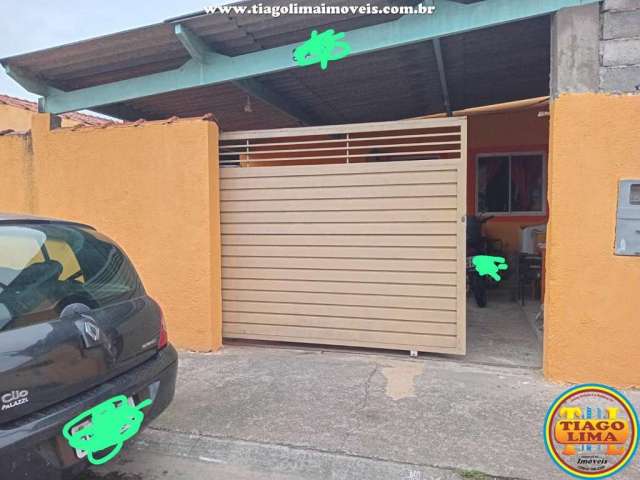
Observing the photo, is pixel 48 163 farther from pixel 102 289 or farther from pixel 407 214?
pixel 407 214

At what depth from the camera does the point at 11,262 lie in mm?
2256

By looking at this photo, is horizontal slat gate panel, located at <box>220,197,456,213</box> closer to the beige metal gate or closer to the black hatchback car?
the beige metal gate

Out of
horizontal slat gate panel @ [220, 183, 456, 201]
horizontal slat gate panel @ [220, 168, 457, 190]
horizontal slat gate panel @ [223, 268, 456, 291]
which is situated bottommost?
horizontal slat gate panel @ [223, 268, 456, 291]

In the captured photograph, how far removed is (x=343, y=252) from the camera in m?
4.68

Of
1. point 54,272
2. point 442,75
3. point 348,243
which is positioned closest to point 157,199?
point 348,243

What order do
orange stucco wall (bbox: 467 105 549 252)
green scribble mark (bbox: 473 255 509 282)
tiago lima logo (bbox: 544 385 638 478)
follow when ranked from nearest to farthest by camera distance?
tiago lima logo (bbox: 544 385 638 478) → green scribble mark (bbox: 473 255 509 282) → orange stucco wall (bbox: 467 105 549 252)

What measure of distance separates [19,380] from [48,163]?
403 centimetres

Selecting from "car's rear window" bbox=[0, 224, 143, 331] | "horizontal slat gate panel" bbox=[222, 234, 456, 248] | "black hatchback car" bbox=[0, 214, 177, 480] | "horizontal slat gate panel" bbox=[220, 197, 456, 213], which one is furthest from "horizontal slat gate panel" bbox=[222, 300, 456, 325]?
"car's rear window" bbox=[0, 224, 143, 331]

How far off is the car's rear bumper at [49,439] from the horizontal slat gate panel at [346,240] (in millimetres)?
2514

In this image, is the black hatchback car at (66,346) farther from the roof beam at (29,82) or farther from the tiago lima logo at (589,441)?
the roof beam at (29,82)

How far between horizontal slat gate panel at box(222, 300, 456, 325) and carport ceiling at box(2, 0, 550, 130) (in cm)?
240

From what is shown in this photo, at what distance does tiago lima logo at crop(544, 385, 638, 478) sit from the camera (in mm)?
2633

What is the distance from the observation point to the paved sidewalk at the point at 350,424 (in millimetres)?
2775

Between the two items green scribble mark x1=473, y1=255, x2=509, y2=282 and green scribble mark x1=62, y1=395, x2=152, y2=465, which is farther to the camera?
green scribble mark x1=473, y1=255, x2=509, y2=282
